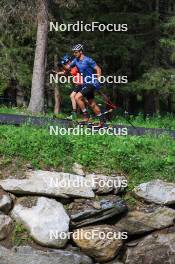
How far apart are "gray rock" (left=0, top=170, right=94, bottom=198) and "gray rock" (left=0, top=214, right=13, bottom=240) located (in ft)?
1.94

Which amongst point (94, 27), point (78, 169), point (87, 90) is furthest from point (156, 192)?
point (94, 27)

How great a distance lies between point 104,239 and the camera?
1006 cm

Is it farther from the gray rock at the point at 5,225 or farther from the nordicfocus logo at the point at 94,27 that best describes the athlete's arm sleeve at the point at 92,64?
the nordicfocus logo at the point at 94,27

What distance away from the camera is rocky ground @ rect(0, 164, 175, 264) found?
985 centimetres

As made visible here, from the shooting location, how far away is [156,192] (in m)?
10.8

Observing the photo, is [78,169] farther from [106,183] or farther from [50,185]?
[50,185]

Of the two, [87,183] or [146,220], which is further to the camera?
[87,183]

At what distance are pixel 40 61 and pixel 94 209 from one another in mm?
9670

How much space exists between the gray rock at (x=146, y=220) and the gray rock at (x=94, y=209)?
22cm

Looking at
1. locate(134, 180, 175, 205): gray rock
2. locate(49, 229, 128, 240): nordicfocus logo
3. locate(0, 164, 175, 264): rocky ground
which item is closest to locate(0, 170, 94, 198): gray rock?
locate(0, 164, 175, 264): rocky ground

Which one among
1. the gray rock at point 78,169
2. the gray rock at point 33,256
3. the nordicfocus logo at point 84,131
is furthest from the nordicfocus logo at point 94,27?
the gray rock at point 33,256

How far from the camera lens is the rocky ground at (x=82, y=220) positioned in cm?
985

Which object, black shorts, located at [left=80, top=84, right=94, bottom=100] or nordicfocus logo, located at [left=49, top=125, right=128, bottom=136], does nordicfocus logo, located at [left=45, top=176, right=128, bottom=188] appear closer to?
nordicfocus logo, located at [left=49, top=125, right=128, bottom=136]

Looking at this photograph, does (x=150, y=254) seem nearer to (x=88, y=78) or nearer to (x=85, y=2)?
(x=88, y=78)
